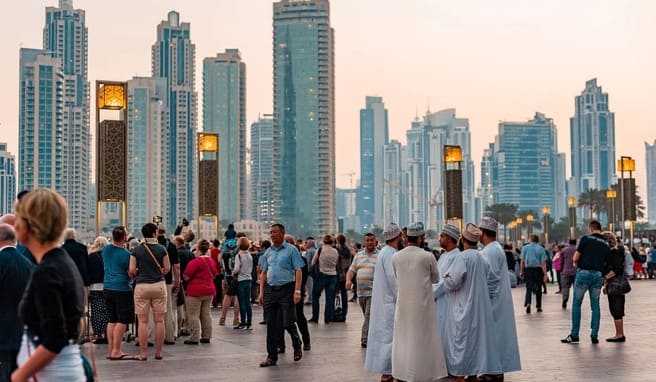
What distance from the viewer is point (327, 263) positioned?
19812 millimetres

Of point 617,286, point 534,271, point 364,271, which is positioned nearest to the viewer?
point 364,271

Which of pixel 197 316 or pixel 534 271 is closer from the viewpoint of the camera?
pixel 197 316

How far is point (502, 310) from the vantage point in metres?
11.1

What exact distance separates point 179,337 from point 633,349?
802cm

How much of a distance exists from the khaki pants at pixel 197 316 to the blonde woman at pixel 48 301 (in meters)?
11.2

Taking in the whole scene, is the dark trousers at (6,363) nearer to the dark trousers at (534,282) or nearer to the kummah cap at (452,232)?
the kummah cap at (452,232)

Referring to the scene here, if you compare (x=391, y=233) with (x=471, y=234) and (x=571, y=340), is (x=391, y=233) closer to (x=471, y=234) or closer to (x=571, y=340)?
(x=471, y=234)

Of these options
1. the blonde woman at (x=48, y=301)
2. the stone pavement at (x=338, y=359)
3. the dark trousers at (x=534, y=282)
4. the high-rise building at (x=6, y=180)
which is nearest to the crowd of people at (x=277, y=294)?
the blonde woman at (x=48, y=301)

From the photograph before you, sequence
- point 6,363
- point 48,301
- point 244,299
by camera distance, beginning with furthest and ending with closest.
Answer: point 244,299 < point 6,363 < point 48,301

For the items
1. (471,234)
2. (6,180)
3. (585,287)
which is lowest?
(585,287)

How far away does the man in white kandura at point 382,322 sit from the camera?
36.2 feet

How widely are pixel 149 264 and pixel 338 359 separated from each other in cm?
301

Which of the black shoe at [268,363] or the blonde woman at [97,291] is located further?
the blonde woman at [97,291]

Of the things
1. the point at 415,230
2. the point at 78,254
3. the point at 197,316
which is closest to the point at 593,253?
the point at 415,230
